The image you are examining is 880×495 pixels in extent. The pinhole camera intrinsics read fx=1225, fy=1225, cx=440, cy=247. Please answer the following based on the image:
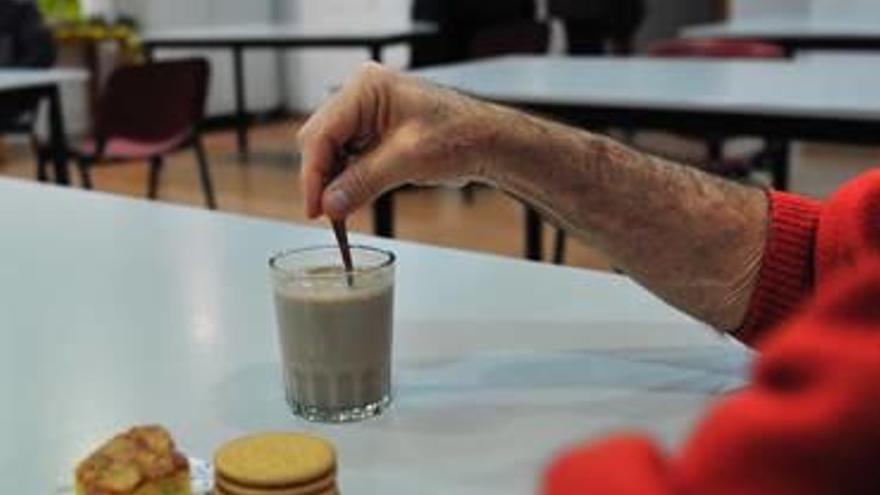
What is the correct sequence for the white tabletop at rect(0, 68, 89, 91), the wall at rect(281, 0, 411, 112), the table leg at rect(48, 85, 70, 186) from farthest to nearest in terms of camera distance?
the wall at rect(281, 0, 411, 112)
the table leg at rect(48, 85, 70, 186)
the white tabletop at rect(0, 68, 89, 91)

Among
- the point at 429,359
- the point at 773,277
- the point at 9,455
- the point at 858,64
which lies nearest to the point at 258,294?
the point at 429,359

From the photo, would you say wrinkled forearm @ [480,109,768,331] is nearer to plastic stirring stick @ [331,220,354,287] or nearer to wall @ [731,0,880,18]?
plastic stirring stick @ [331,220,354,287]

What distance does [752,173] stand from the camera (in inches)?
137

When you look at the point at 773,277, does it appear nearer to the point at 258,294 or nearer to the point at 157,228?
the point at 258,294

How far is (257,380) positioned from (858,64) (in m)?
2.36

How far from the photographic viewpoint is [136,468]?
2.33ft

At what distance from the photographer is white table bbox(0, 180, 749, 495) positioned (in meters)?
0.84

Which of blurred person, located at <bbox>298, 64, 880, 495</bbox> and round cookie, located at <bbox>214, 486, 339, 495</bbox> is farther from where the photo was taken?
blurred person, located at <bbox>298, 64, 880, 495</bbox>

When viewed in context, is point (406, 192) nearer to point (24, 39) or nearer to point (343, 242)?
point (24, 39)

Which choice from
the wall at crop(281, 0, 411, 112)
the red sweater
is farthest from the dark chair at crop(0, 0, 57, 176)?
the red sweater

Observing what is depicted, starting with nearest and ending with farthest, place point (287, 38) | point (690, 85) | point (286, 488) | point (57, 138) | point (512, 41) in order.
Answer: point (286, 488) → point (690, 85) → point (57, 138) → point (512, 41) → point (287, 38)

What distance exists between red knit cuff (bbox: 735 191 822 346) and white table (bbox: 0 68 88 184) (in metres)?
3.19

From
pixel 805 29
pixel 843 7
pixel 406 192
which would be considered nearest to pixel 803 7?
pixel 843 7

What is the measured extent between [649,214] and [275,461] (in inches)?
17.0
